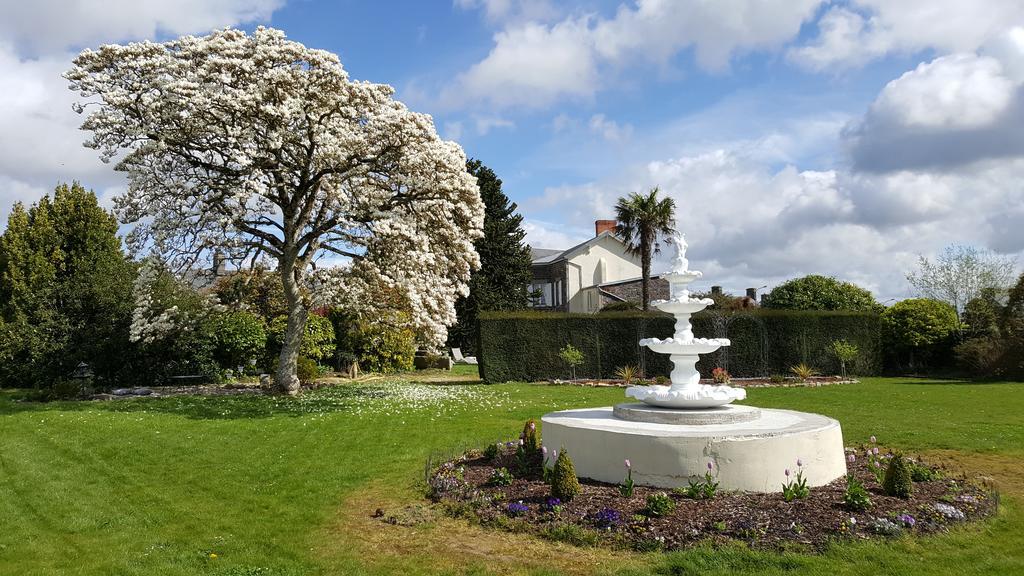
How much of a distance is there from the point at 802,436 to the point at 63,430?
1470 centimetres

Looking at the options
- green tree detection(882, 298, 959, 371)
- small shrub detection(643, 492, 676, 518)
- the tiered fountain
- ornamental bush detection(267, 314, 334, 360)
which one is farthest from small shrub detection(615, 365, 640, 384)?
small shrub detection(643, 492, 676, 518)

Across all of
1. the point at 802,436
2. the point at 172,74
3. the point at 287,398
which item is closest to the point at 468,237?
the point at 287,398

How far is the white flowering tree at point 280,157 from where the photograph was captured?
17000 mm

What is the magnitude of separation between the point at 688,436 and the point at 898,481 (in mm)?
2461

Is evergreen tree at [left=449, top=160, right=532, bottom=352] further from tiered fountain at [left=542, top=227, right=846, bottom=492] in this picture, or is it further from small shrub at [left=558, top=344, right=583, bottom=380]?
tiered fountain at [left=542, top=227, right=846, bottom=492]

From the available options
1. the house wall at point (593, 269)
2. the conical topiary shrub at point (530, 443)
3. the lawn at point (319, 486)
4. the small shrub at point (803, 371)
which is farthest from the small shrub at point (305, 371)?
the house wall at point (593, 269)

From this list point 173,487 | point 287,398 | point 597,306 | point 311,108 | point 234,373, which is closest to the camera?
point 173,487

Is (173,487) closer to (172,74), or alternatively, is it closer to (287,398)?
(287,398)

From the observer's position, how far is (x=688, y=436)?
8.20 m

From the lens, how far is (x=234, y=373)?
1006 inches

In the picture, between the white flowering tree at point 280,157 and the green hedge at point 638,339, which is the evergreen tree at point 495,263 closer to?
the green hedge at point 638,339

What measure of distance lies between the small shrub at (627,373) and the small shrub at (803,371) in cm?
594

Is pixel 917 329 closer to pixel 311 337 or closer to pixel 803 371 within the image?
pixel 803 371

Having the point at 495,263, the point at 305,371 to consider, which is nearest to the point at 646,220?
the point at 495,263
